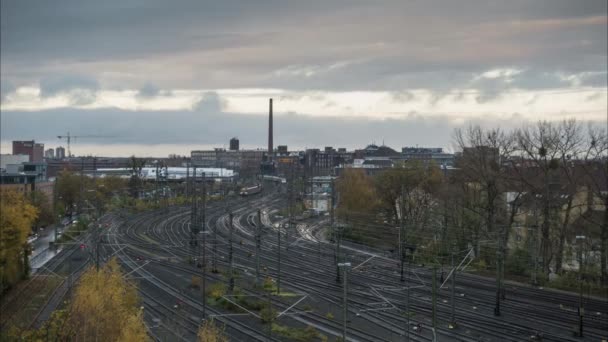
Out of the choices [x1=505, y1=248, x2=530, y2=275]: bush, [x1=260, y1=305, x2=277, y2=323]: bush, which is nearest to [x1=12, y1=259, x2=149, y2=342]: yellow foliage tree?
→ [x1=260, y1=305, x2=277, y2=323]: bush

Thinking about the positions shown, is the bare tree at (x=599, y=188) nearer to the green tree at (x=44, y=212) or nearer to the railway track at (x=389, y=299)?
the railway track at (x=389, y=299)

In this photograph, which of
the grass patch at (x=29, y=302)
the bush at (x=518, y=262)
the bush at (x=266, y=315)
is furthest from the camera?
the bush at (x=518, y=262)

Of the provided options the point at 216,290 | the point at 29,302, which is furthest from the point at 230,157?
the point at 29,302

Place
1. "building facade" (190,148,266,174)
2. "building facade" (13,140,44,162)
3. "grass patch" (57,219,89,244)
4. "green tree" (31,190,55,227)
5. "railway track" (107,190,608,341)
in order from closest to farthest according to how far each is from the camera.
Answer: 1. "railway track" (107,190,608,341)
2. "grass patch" (57,219,89,244)
3. "green tree" (31,190,55,227)
4. "building facade" (13,140,44,162)
5. "building facade" (190,148,266,174)

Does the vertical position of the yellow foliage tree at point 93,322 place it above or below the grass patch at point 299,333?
above

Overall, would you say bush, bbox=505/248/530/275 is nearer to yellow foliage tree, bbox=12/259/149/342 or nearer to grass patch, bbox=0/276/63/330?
yellow foliage tree, bbox=12/259/149/342

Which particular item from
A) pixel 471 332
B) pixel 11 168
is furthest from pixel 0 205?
pixel 11 168

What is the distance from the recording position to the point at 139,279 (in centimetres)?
2780

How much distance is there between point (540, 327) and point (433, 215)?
570 inches

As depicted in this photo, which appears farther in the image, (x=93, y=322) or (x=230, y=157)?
(x=230, y=157)

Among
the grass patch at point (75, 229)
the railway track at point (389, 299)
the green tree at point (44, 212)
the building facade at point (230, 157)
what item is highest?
the building facade at point (230, 157)

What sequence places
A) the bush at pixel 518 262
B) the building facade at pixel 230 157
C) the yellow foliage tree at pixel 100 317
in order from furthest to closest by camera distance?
the building facade at pixel 230 157, the bush at pixel 518 262, the yellow foliage tree at pixel 100 317

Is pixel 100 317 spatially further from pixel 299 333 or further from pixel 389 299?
pixel 389 299

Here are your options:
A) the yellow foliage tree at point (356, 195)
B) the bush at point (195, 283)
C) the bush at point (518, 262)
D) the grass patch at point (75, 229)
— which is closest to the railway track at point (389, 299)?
the bush at point (195, 283)
